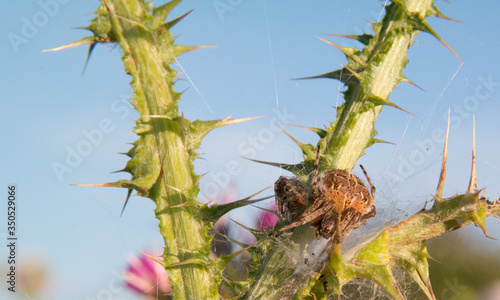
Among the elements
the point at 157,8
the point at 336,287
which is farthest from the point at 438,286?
the point at 157,8

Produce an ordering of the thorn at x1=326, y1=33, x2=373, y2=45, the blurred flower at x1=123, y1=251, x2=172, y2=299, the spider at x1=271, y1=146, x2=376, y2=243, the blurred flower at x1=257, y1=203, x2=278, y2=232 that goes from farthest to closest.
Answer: the blurred flower at x1=123, y1=251, x2=172, y2=299, the blurred flower at x1=257, y1=203, x2=278, y2=232, the thorn at x1=326, y1=33, x2=373, y2=45, the spider at x1=271, y1=146, x2=376, y2=243

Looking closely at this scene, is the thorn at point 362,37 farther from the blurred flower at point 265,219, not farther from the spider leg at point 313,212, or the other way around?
the blurred flower at point 265,219

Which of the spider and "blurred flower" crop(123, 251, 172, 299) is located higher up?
the spider

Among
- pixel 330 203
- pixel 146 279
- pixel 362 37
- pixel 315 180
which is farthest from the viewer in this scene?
pixel 146 279

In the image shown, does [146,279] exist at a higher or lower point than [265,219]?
lower

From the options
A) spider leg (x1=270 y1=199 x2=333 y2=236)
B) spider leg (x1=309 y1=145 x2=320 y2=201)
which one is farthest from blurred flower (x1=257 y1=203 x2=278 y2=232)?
spider leg (x1=270 y1=199 x2=333 y2=236)

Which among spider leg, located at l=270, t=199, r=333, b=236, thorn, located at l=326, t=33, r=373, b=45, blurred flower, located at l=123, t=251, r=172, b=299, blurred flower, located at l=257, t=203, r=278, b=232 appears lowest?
blurred flower, located at l=123, t=251, r=172, b=299

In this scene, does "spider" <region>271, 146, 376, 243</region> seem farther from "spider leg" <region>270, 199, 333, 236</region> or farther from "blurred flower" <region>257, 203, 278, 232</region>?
"blurred flower" <region>257, 203, 278, 232</region>

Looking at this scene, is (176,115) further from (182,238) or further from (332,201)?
(332,201)

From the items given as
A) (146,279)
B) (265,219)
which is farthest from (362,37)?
(146,279)

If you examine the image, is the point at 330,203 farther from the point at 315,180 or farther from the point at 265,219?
the point at 265,219
